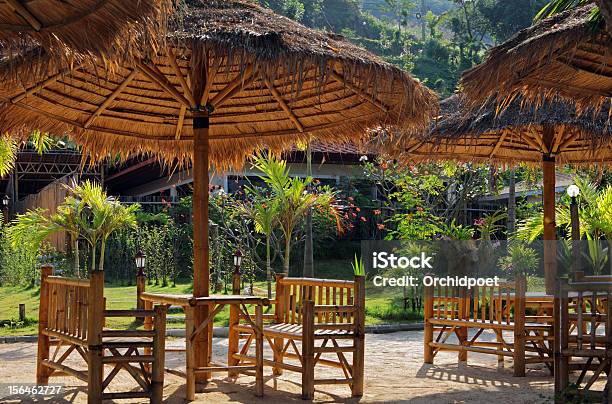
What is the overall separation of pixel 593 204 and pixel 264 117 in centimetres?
804

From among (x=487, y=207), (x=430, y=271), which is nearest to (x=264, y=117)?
Result: (x=430, y=271)

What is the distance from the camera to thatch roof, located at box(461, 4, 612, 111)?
19.2 feet

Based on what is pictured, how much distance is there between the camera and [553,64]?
6.34m

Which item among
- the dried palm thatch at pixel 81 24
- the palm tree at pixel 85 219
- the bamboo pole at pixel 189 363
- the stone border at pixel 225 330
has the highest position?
the dried palm thatch at pixel 81 24

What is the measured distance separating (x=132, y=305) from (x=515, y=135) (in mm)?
6062

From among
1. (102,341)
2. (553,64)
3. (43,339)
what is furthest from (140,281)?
(553,64)

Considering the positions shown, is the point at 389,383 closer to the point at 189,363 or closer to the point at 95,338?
the point at 189,363

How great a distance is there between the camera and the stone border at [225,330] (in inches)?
379

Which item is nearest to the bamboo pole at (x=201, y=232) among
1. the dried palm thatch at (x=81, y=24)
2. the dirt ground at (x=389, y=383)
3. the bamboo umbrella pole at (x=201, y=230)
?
the bamboo umbrella pole at (x=201, y=230)

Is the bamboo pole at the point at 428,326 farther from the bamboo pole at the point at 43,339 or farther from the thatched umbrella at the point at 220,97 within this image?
the bamboo pole at the point at 43,339

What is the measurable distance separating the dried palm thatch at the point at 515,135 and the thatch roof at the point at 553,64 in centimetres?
58

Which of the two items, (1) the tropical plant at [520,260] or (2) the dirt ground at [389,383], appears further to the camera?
(1) the tropical plant at [520,260]

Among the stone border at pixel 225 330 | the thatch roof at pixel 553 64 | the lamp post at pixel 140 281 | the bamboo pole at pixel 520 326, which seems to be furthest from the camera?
the lamp post at pixel 140 281

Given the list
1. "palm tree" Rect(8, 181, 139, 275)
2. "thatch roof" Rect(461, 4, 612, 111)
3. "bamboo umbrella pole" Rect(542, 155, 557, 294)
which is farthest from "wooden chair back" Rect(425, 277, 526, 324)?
"palm tree" Rect(8, 181, 139, 275)
